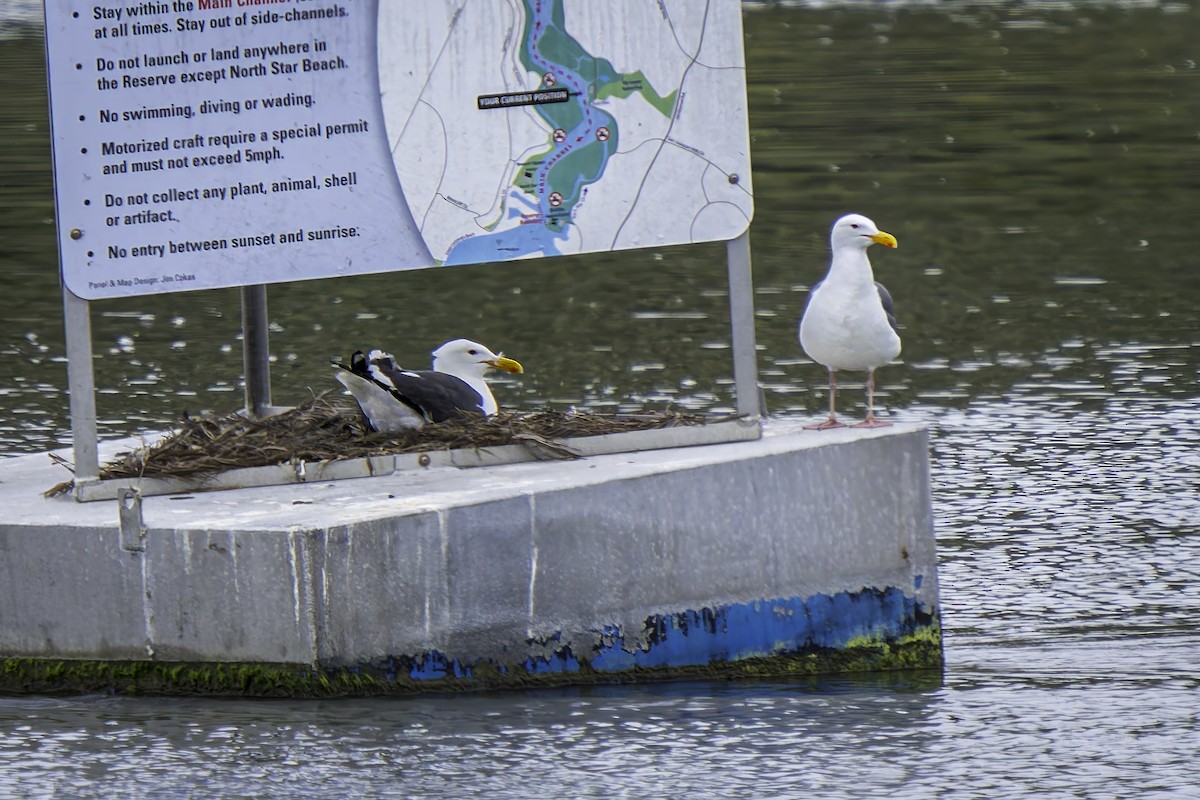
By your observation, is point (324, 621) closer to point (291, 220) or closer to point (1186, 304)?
point (291, 220)

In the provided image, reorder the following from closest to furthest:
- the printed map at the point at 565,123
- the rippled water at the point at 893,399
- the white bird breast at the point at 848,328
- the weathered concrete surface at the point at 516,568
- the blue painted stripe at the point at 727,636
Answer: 1. the rippled water at the point at 893,399
2. the weathered concrete surface at the point at 516,568
3. the blue painted stripe at the point at 727,636
4. the printed map at the point at 565,123
5. the white bird breast at the point at 848,328

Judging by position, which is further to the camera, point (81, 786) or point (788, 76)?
point (788, 76)

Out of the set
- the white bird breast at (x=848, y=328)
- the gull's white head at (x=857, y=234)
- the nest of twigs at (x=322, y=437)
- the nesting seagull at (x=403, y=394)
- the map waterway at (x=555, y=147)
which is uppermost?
the map waterway at (x=555, y=147)

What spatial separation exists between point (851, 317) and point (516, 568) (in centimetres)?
164

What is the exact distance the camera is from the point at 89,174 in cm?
759

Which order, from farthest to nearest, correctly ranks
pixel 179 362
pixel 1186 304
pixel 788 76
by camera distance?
pixel 788 76
pixel 1186 304
pixel 179 362

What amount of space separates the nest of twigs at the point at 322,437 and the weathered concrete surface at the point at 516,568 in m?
0.18

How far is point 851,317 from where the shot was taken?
26.2ft

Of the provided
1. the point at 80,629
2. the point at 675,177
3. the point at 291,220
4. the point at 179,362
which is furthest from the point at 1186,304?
the point at 80,629

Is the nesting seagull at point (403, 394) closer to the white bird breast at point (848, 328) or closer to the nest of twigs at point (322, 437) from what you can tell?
the nest of twigs at point (322, 437)

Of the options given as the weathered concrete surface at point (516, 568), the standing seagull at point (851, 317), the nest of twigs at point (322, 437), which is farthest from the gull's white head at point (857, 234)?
the nest of twigs at point (322, 437)

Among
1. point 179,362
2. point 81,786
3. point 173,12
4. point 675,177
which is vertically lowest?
point 81,786

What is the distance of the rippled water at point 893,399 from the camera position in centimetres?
677

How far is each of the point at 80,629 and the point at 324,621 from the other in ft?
2.77
